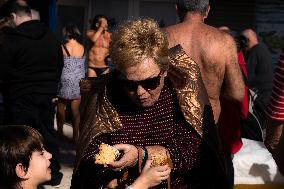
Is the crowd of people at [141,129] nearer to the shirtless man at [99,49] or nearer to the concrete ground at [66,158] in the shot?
the concrete ground at [66,158]

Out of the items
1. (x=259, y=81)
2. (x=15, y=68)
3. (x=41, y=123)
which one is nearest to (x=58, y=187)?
(x=41, y=123)

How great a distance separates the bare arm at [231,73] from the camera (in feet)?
14.4

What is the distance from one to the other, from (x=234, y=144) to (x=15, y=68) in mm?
2359

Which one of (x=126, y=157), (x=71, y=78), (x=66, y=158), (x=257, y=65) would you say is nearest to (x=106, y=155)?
(x=126, y=157)

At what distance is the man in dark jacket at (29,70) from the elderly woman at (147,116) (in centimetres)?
301

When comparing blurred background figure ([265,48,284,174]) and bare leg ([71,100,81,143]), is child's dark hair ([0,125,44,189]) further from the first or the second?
bare leg ([71,100,81,143])

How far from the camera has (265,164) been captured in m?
5.52

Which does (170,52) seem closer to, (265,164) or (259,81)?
(265,164)

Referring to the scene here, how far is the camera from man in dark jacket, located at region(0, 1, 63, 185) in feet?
19.9

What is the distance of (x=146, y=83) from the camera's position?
2.95 m

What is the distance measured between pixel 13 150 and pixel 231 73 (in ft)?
6.10

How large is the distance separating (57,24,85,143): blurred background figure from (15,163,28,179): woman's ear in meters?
5.29

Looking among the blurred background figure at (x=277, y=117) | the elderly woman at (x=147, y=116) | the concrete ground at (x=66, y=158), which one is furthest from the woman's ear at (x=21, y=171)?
the concrete ground at (x=66, y=158)

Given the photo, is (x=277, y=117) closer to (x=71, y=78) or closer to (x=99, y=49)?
(x=71, y=78)
